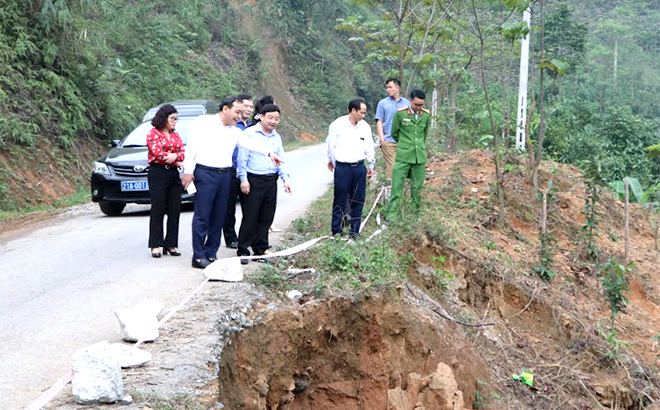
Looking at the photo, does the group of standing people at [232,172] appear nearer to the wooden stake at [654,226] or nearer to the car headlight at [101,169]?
the car headlight at [101,169]

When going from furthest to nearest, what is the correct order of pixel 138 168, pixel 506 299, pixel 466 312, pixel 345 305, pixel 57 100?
1. pixel 57 100
2. pixel 138 168
3. pixel 506 299
4. pixel 466 312
5. pixel 345 305

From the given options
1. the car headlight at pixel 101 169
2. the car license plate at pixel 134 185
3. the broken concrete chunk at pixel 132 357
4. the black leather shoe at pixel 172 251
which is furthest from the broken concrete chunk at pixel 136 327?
the car headlight at pixel 101 169

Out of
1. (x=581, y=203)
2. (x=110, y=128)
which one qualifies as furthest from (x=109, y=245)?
(x=110, y=128)

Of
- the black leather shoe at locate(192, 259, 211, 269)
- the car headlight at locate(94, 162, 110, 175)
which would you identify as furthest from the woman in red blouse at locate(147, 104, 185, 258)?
the car headlight at locate(94, 162, 110, 175)

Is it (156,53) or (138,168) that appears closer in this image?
(138,168)

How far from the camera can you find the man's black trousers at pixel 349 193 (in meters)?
9.30

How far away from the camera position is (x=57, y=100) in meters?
18.0

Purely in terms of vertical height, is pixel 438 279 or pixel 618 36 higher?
pixel 618 36

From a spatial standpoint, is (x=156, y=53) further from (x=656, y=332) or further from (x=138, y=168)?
(x=656, y=332)

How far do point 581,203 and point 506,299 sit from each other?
5.15 meters

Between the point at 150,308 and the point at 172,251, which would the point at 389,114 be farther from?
the point at 150,308

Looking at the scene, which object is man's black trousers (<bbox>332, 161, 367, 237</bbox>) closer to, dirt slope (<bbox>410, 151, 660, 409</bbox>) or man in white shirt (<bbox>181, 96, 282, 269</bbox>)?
dirt slope (<bbox>410, 151, 660, 409</bbox>)

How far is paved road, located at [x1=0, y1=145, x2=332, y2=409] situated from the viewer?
17.4ft

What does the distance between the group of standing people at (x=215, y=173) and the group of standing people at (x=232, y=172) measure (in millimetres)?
10
